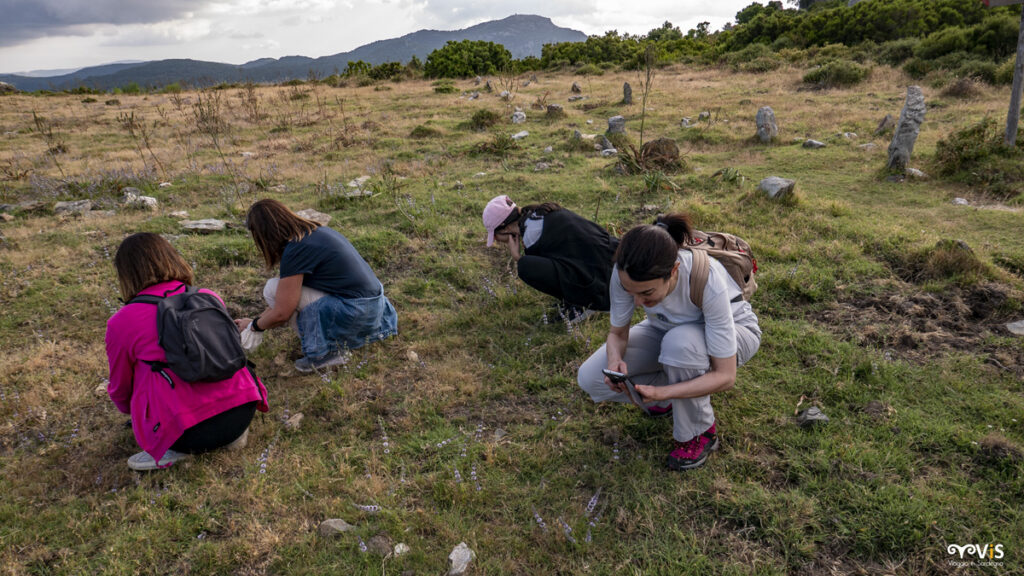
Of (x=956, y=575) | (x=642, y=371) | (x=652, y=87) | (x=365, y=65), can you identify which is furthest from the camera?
(x=365, y=65)

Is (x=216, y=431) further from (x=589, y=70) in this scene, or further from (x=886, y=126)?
(x=589, y=70)

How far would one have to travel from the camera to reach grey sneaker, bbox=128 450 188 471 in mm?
2977

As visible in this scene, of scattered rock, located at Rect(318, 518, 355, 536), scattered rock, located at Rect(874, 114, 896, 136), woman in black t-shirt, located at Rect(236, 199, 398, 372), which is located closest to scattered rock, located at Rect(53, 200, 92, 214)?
woman in black t-shirt, located at Rect(236, 199, 398, 372)

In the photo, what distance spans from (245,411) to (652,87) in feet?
55.3

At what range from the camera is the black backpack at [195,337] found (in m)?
2.64

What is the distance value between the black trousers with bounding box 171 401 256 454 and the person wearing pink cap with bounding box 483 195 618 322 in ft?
7.25

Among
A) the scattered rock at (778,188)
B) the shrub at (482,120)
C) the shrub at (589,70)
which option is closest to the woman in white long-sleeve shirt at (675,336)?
the scattered rock at (778,188)

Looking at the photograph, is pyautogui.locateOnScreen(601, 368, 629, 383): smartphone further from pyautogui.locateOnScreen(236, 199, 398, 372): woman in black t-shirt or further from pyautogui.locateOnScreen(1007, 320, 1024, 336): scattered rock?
pyautogui.locateOnScreen(1007, 320, 1024, 336): scattered rock

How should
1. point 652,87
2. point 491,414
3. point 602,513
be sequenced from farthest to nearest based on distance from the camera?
point 652,87, point 491,414, point 602,513

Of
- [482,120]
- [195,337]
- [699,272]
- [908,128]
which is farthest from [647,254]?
[482,120]

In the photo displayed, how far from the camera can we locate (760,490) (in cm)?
265

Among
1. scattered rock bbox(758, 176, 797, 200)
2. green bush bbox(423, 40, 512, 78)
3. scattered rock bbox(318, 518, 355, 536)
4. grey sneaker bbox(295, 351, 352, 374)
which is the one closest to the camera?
scattered rock bbox(318, 518, 355, 536)

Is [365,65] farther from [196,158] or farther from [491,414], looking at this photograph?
[491,414]

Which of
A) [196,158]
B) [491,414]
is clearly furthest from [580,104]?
[491,414]
